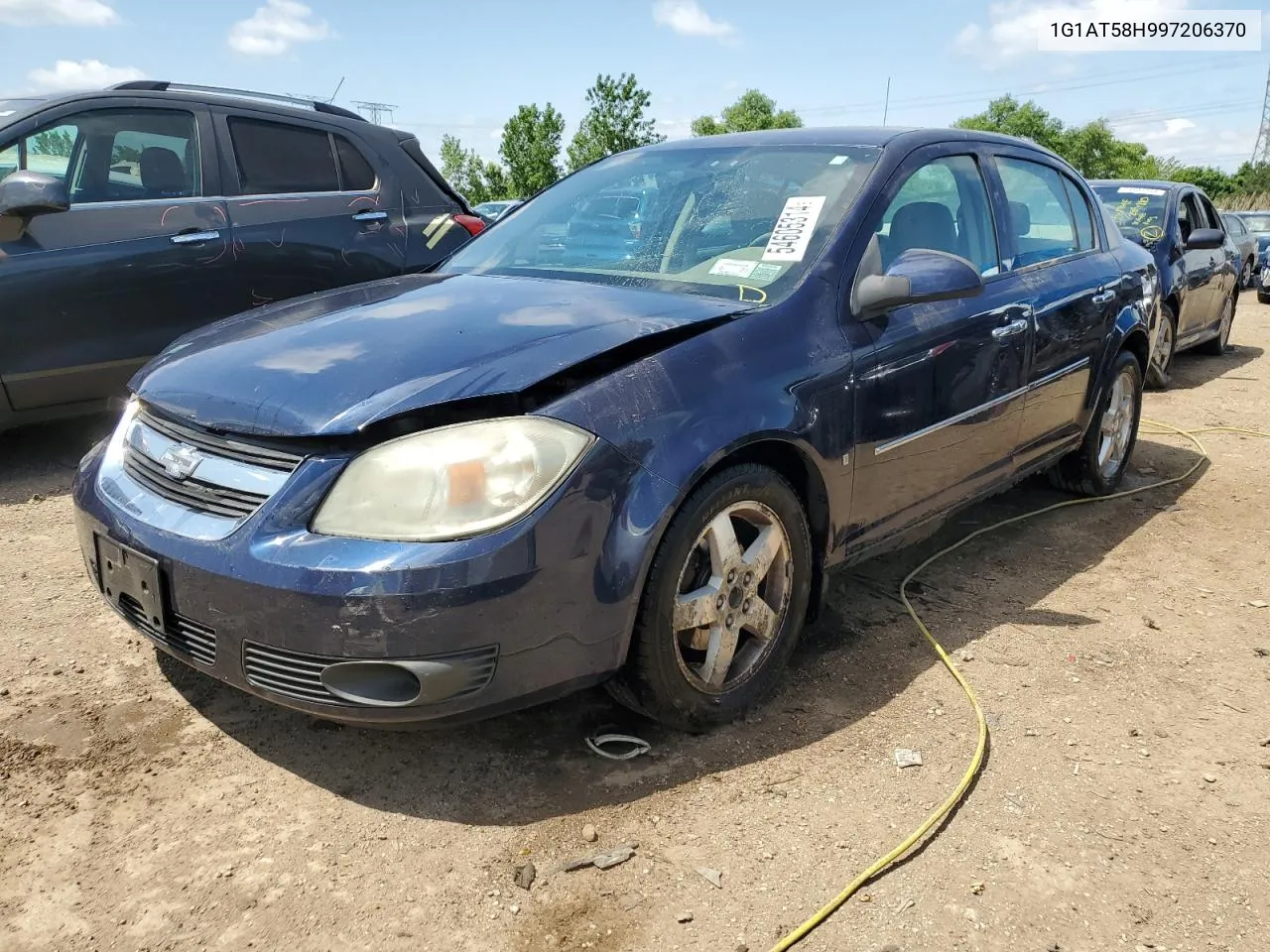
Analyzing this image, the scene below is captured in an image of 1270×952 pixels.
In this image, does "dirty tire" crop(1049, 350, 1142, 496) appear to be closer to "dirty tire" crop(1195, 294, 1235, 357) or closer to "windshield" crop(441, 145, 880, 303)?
"windshield" crop(441, 145, 880, 303)

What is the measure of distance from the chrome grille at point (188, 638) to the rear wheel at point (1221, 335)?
9.91 metres

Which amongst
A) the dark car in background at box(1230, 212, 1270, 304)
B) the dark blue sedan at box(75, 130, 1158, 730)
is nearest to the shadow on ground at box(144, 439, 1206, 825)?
the dark blue sedan at box(75, 130, 1158, 730)

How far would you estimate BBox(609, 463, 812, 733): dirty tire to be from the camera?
95.6 inches

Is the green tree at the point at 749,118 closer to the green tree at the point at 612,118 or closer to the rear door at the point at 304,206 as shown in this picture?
the green tree at the point at 612,118

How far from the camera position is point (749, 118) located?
85.5 metres

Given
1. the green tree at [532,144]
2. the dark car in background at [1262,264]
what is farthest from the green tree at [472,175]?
the dark car in background at [1262,264]

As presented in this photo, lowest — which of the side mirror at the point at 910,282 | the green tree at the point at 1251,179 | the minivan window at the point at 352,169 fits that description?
the side mirror at the point at 910,282

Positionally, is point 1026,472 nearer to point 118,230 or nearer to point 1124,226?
point 118,230

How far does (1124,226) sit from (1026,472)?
5043 mm

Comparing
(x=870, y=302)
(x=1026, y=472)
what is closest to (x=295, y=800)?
(x=870, y=302)

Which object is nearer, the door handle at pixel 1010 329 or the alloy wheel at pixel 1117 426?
the door handle at pixel 1010 329

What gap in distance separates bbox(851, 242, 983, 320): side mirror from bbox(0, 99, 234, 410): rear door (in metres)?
3.47

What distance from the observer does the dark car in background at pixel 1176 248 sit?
26.3ft

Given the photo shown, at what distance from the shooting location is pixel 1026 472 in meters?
4.17
